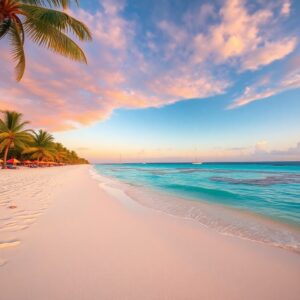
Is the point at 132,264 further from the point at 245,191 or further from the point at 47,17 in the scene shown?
the point at 245,191

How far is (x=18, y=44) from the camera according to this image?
7922mm

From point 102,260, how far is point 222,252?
1994 millimetres

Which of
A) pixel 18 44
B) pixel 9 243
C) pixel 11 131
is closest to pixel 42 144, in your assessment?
pixel 11 131

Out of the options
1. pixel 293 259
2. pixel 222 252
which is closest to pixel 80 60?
pixel 222 252

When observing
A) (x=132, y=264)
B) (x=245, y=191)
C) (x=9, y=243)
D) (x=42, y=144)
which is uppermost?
(x=42, y=144)

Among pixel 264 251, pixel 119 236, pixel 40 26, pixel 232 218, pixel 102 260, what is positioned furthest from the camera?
pixel 40 26

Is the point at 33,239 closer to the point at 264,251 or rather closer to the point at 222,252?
the point at 222,252

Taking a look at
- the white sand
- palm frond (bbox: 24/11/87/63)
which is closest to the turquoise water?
the white sand

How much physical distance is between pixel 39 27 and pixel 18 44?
152 cm

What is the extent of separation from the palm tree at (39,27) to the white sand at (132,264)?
7060 millimetres

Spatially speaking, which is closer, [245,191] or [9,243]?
[9,243]

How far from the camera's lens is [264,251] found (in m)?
3.23

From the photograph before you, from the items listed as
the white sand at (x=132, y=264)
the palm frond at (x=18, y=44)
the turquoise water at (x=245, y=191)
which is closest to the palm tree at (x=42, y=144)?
the turquoise water at (x=245, y=191)

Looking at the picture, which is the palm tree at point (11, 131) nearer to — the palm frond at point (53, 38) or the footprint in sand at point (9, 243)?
the palm frond at point (53, 38)
